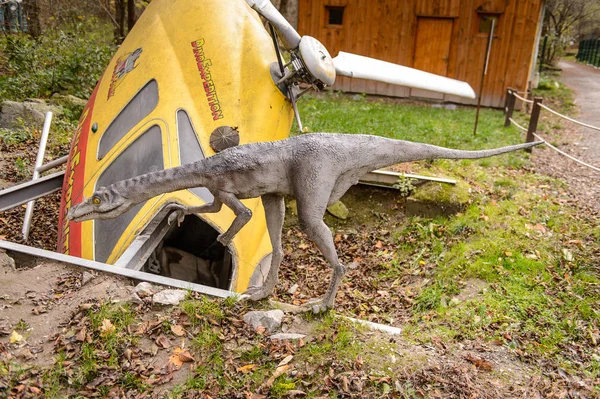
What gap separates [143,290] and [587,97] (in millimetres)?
17209

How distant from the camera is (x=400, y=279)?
609cm

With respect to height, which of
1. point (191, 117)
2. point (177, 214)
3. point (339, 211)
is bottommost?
point (339, 211)

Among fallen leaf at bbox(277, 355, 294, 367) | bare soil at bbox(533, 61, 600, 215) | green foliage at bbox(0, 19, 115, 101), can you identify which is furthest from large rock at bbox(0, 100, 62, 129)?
bare soil at bbox(533, 61, 600, 215)

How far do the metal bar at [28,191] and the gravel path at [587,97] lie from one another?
926 centimetres

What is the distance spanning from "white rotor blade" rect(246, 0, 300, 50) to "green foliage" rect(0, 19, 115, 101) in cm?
725

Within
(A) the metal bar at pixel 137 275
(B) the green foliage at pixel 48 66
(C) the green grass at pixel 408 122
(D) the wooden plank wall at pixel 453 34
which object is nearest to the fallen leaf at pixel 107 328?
(A) the metal bar at pixel 137 275

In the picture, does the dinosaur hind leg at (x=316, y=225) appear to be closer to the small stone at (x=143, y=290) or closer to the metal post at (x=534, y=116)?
the small stone at (x=143, y=290)

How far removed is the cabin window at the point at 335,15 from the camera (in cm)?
1518

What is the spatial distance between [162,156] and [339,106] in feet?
29.3

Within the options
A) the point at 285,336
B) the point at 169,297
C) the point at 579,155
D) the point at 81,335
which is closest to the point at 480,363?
the point at 285,336

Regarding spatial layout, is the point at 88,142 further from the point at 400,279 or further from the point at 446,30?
the point at 446,30

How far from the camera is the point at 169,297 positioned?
4.05 m

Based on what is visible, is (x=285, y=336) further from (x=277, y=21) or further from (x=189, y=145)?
(x=277, y=21)

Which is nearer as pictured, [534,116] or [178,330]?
[178,330]
